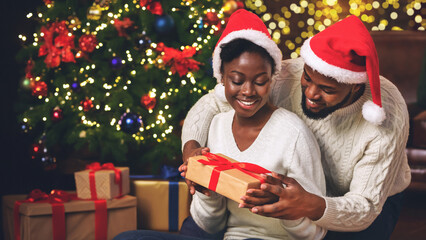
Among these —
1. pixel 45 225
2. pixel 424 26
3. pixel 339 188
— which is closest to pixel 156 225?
pixel 45 225

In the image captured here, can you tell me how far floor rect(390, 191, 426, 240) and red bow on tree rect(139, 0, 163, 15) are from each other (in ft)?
5.91

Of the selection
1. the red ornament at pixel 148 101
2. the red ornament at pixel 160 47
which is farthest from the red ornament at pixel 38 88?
the red ornament at pixel 160 47

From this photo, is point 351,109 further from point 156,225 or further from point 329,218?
point 156,225

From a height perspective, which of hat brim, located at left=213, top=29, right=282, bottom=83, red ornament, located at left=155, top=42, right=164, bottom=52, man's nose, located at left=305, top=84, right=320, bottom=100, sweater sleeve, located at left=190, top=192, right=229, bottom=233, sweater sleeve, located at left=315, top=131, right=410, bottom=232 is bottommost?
sweater sleeve, located at left=190, top=192, right=229, bottom=233

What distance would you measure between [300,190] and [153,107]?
1505 millimetres

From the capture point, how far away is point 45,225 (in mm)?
2068

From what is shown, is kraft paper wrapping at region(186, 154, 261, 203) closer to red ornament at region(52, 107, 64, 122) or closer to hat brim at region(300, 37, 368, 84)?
hat brim at region(300, 37, 368, 84)

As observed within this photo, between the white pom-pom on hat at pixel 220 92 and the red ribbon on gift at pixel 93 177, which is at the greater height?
the white pom-pom on hat at pixel 220 92

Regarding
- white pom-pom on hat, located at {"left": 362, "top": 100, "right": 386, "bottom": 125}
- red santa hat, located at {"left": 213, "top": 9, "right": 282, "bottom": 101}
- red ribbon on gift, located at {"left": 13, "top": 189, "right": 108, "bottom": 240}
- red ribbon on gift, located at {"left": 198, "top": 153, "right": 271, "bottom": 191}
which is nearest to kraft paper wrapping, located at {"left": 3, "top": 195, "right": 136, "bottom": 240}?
red ribbon on gift, located at {"left": 13, "top": 189, "right": 108, "bottom": 240}

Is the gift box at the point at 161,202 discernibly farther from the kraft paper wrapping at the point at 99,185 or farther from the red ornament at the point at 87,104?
the red ornament at the point at 87,104

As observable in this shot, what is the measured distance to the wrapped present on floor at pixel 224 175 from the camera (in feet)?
3.69

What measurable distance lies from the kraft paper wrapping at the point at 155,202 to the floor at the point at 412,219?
3.86 ft

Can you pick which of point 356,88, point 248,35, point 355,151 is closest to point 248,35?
point 248,35

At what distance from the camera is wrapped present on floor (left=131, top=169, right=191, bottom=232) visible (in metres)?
2.40
